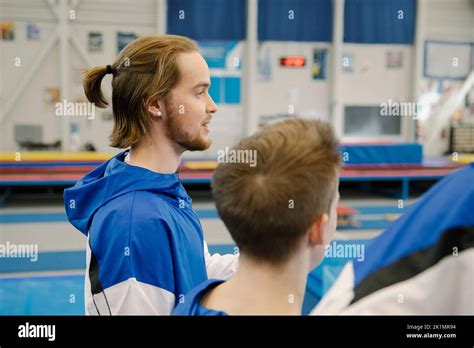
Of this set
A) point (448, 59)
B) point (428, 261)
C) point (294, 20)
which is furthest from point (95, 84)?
point (448, 59)

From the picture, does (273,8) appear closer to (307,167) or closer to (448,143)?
(448,143)

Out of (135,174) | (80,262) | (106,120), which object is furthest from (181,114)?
(106,120)

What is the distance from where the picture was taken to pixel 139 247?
40.8 inches

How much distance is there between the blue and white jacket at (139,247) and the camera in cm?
104

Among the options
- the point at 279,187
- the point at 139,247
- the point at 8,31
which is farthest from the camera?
the point at 8,31

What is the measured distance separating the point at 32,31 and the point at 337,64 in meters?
4.90

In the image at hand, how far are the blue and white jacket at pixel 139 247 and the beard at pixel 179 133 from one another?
0.33 ft

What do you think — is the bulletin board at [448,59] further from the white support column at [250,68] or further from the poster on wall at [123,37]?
the poster on wall at [123,37]

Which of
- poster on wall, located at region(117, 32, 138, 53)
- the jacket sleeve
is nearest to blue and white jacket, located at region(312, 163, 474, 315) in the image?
the jacket sleeve

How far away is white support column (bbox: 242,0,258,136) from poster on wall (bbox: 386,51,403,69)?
2360 millimetres

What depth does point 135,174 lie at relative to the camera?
1.16 meters

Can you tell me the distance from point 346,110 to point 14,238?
5.88m

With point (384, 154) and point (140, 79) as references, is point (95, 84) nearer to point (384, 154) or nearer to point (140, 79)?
point (140, 79)

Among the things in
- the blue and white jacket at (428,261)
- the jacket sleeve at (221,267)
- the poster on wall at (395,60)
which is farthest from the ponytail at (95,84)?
the poster on wall at (395,60)
